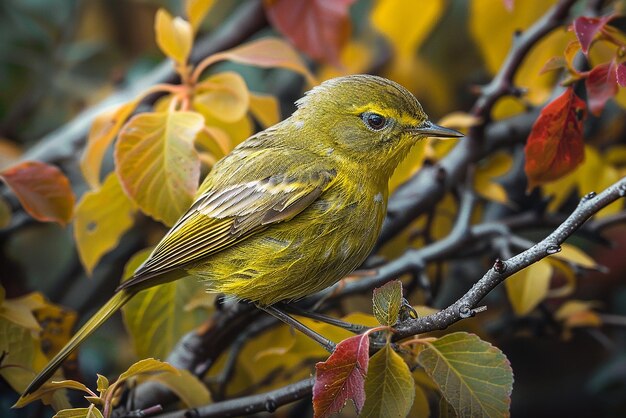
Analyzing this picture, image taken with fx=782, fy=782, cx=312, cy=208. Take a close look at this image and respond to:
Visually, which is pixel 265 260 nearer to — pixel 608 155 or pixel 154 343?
pixel 154 343

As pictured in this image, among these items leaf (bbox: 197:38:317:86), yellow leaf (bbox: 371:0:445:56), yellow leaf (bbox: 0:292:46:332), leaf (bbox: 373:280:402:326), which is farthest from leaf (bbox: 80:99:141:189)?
yellow leaf (bbox: 371:0:445:56)

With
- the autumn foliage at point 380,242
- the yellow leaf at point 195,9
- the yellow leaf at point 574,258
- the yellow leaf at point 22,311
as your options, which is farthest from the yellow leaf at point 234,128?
the yellow leaf at point 574,258

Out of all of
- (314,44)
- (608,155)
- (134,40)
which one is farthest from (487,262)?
(134,40)

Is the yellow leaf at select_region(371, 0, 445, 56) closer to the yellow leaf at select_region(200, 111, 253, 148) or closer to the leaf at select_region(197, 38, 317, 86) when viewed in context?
the leaf at select_region(197, 38, 317, 86)

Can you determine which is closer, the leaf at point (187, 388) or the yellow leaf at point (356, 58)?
the leaf at point (187, 388)

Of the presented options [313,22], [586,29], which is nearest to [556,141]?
[586,29]

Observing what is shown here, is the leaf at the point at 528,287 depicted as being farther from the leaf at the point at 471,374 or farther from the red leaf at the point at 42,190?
the red leaf at the point at 42,190
